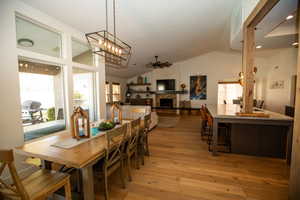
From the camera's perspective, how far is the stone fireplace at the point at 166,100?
8516 millimetres

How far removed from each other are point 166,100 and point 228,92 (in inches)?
140

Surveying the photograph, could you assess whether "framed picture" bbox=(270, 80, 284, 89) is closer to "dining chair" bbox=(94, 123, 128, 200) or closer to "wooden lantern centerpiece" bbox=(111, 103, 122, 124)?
"wooden lantern centerpiece" bbox=(111, 103, 122, 124)

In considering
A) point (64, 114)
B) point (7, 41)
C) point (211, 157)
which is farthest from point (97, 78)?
point (211, 157)

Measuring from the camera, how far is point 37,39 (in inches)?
104

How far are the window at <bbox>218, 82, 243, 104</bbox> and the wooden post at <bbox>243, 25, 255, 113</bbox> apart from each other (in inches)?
206

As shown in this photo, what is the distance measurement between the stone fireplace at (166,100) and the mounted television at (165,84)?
438 millimetres

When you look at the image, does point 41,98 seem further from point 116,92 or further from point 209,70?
point 209,70

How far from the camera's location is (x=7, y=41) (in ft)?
6.75

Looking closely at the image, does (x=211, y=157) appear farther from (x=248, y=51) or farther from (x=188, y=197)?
(x=248, y=51)

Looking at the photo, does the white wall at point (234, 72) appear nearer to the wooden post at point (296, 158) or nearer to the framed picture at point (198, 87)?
the framed picture at point (198, 87)

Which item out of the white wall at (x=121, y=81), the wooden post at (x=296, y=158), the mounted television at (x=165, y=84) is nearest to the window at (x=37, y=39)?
the wooden post at (x=296, y=158)

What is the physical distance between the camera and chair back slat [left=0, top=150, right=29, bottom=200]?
928mm

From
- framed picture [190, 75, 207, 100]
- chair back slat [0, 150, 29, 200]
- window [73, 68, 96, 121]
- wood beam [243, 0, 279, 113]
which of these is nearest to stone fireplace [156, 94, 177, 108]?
framed picture [190, 75, 207, 100]

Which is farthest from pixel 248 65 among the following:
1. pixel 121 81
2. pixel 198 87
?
pixel 121 81
